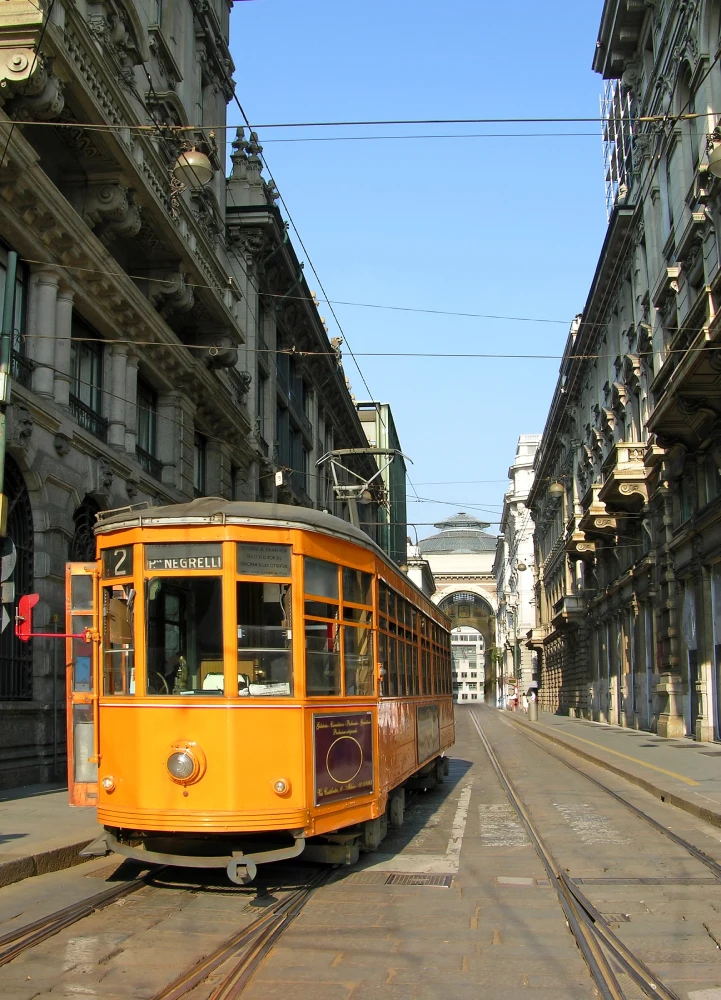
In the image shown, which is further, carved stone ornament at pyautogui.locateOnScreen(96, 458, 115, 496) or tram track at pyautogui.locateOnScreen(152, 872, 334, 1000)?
carved stone ornament at pyautogui.locateOnScreen(96, 458, 115, 496)

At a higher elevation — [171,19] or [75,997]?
[171,19]

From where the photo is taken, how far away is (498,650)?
112062 millimetres

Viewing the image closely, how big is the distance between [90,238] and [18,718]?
21.8 feet

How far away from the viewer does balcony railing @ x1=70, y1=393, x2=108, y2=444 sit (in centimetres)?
1558

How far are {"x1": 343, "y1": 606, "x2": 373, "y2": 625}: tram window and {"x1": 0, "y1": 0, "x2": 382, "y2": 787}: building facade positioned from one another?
3592mm

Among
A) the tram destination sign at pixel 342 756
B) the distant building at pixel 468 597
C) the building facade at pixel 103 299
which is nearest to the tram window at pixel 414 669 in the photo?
the tram destination sign at pixel 342 756

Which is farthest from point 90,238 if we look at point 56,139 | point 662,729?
point 662,729

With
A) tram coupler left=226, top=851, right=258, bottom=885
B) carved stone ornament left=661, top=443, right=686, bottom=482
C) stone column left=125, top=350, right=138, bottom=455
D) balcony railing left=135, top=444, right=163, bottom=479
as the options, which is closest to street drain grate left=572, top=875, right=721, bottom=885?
tram coupler left=226, top=851, right=258, bottom=885

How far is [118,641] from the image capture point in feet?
25.4

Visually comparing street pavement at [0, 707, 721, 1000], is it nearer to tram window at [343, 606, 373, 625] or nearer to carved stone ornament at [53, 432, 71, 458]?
tram window at [343, 606, 373, 625]

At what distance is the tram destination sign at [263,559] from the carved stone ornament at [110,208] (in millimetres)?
9958

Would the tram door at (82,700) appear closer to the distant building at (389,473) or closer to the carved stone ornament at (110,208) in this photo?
the carved stone ornament at (110,208)

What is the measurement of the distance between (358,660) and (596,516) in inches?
971

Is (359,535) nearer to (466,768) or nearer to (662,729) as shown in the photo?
(466,768)
